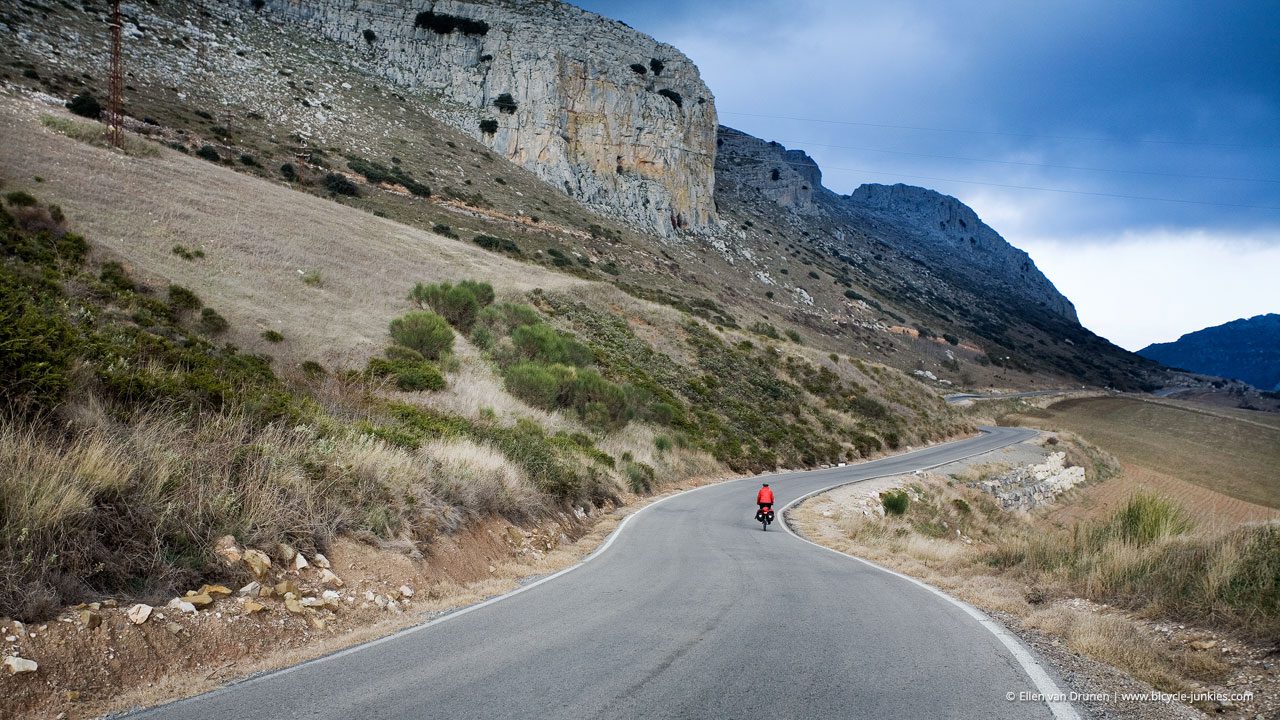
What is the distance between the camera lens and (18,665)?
3793 millimetres

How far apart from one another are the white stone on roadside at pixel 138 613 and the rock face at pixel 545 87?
7686 cm

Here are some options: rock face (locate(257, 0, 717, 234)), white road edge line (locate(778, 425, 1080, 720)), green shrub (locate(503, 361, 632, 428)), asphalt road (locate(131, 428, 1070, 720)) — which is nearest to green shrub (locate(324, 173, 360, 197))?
rock face (locate(257, 0, 717, 234))

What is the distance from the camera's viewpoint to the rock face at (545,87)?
7719 cm

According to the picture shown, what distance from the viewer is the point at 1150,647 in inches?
203

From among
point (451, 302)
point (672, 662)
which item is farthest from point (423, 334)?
point (672, 662)

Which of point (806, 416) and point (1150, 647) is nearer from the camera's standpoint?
point (1150, 647)

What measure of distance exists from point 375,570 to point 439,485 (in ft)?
8.67

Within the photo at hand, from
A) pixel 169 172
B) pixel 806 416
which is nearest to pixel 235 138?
pixel 169 172

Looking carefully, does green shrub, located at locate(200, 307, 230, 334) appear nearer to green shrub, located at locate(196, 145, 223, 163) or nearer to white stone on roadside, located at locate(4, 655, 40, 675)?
white stone on roadside, located at locate(4, 655, 40, 675)

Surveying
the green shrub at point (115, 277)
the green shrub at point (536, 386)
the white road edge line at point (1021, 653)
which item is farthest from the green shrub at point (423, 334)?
the white road edge line at point (1021, 653)

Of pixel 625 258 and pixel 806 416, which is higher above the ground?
pixel 625 258

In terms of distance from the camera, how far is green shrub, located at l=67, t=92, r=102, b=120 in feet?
129

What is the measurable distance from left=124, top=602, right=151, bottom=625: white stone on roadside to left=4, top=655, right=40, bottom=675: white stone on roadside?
0.79m

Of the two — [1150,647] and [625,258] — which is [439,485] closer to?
[1150,647]
